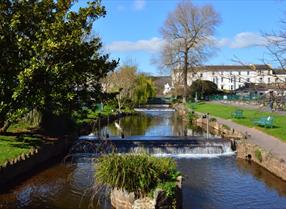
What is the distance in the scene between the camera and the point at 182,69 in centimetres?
7875

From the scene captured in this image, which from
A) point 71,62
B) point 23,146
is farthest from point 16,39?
point 23,146

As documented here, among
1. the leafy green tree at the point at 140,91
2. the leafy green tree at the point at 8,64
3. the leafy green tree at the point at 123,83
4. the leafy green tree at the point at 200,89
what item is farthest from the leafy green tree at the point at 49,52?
the leafy green tree at the point at 200,89

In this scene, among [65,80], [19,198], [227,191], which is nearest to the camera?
[19,198]

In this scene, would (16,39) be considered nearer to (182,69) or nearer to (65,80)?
(65,80)

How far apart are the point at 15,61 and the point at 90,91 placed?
18.9 ft

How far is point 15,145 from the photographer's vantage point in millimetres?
23516

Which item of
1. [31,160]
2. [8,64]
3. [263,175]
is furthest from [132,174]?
[8,64]

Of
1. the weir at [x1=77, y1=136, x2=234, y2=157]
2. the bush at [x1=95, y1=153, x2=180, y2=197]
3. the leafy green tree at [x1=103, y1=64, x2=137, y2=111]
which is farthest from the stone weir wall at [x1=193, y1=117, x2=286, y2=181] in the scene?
the leafy green tree at [x1=103, y1=64, x2=137, y2=111]

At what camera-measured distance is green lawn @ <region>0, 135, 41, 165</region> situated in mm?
21116

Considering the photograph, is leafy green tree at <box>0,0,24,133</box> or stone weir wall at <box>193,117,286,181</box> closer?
stone weir wall at <box>193,117,286,181</box>

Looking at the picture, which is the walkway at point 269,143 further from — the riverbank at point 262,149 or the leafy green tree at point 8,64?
the leafy green tree at point 8,64

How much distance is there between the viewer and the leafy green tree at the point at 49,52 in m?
22.5

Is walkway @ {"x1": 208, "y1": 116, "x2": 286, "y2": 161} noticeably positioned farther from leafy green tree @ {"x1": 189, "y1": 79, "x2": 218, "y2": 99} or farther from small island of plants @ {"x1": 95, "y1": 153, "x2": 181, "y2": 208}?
leafy green tree @ {"x1": 189, "y1": 79, "x2": 218, "y2": 99}

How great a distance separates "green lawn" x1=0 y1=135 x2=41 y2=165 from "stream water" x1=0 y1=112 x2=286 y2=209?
1.52 metres
